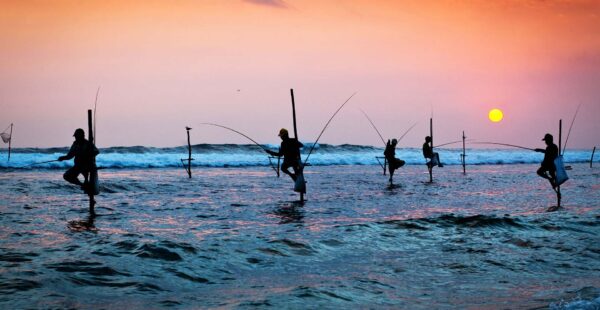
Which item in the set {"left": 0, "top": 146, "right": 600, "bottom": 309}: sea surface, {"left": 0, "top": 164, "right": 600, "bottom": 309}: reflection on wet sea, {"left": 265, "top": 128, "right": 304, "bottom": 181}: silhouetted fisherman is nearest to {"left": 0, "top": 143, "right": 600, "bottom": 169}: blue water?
{"left": 265, "top": 128, "right": 304, "bottom": 181}: silhouetted fisherman

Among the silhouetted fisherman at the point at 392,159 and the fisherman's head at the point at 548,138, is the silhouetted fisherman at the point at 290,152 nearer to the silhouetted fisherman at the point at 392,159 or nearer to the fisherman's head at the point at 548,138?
the fisherman's head at the point at 548,138

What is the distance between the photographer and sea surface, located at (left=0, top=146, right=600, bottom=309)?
648 cm

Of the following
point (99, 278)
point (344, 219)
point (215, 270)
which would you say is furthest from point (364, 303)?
point (344, 219)

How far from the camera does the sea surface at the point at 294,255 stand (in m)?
6.48

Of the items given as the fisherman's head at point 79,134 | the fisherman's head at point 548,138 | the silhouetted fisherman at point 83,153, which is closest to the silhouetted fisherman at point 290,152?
the silhouetted fisherman at point 83,153

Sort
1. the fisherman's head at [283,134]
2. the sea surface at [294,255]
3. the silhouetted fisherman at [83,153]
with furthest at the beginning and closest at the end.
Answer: the fisherman's head at [283,134]
the silhouetted fisherman at [83,153]
the sea surface at [294,255]

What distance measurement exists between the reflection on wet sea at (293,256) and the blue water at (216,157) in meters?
26.4

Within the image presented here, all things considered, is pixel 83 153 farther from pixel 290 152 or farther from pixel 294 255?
pixel 294 255

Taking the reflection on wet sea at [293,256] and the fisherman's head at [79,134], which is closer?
the reflection on wet sea at [293,256]

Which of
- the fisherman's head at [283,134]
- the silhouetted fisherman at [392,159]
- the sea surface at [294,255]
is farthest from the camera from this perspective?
the silhouetted fisherman at [392,159]

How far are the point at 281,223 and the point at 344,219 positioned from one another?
5.29 ft

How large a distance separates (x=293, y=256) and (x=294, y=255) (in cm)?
7

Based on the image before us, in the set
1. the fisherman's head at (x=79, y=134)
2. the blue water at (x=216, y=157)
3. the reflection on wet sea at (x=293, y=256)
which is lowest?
the reflection on wet sea at (x=293, y=256)

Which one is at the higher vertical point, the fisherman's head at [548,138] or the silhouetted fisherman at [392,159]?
the fisherman's head at [548,138]
